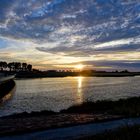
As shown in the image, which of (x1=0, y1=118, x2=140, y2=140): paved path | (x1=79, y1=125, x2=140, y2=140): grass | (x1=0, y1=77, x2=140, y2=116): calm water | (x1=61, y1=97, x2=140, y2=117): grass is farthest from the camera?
(x1=0, y1=77, x2=140, y2=116): calm water

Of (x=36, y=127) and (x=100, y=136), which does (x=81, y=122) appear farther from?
(x=100, y=136)

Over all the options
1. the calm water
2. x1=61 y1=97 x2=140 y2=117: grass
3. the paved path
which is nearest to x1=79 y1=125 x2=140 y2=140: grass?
the paved path

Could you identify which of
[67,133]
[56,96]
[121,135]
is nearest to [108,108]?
[67,133]

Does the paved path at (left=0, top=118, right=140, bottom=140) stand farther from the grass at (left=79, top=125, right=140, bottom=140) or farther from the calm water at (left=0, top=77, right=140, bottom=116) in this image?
the calm water at (left=0, top=77, right=140, bottom=116)

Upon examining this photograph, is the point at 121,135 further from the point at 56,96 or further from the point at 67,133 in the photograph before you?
the point at 56,96

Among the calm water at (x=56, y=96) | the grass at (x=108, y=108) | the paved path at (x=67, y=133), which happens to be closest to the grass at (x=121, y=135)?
the paved path at (x=67, y=133)

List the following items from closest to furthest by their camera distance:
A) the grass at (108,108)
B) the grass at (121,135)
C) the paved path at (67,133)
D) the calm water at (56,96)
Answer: the grass at (121,135) < the paved path at (67,133) < the grass at (108,108) < the calm water at (56,96)

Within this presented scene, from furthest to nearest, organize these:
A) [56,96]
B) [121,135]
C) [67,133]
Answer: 1. [56,96]
2. [67,133]
3. [121,135]

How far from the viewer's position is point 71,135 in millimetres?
13055

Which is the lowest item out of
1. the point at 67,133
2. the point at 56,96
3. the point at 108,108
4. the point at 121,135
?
the point at 56,96

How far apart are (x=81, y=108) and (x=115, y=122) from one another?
881cm

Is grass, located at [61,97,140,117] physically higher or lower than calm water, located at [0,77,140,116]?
higher

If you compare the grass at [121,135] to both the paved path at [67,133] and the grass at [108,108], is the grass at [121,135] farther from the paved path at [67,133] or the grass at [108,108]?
the grass at [108,108]

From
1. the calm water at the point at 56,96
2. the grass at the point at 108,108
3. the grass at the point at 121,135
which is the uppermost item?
the grass at the point at 121,135
